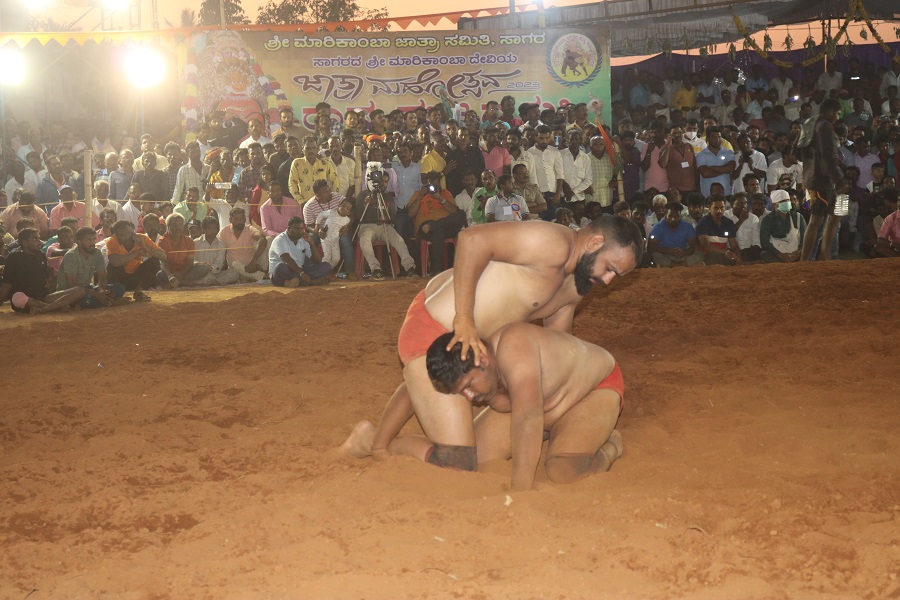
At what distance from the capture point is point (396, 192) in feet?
37.6

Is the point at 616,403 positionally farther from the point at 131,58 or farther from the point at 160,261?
the point at 131,58

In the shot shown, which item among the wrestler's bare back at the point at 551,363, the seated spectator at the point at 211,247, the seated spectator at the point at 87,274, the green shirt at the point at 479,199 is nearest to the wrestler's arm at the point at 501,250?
the wrestler's bare back at the point at 551,363

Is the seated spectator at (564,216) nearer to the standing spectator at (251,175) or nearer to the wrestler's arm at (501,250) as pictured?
the standing spectator at (251,175)

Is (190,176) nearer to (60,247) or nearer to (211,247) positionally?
(211,247)

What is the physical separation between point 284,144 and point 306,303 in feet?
15.3

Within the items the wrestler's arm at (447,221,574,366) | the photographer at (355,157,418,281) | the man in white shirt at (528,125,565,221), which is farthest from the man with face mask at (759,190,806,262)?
the wrestler's arm at (447,221,574,366)

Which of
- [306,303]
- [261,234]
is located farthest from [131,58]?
[306,303]

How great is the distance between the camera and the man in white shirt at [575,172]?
1203cm

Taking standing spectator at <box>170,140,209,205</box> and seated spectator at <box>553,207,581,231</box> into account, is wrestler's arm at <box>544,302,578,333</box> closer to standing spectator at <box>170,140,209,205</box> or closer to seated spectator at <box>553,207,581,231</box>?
seated spectator at <box>553,207,581,231</box>

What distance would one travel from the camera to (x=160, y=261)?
394 inches

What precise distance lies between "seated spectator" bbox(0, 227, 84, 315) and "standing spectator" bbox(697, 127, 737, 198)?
A: 7.90 m

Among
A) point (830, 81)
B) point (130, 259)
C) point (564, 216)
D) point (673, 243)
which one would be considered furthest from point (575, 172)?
point (830, 81)

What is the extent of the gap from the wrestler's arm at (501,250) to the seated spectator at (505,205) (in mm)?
7190

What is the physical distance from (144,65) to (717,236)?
27.5 ft
